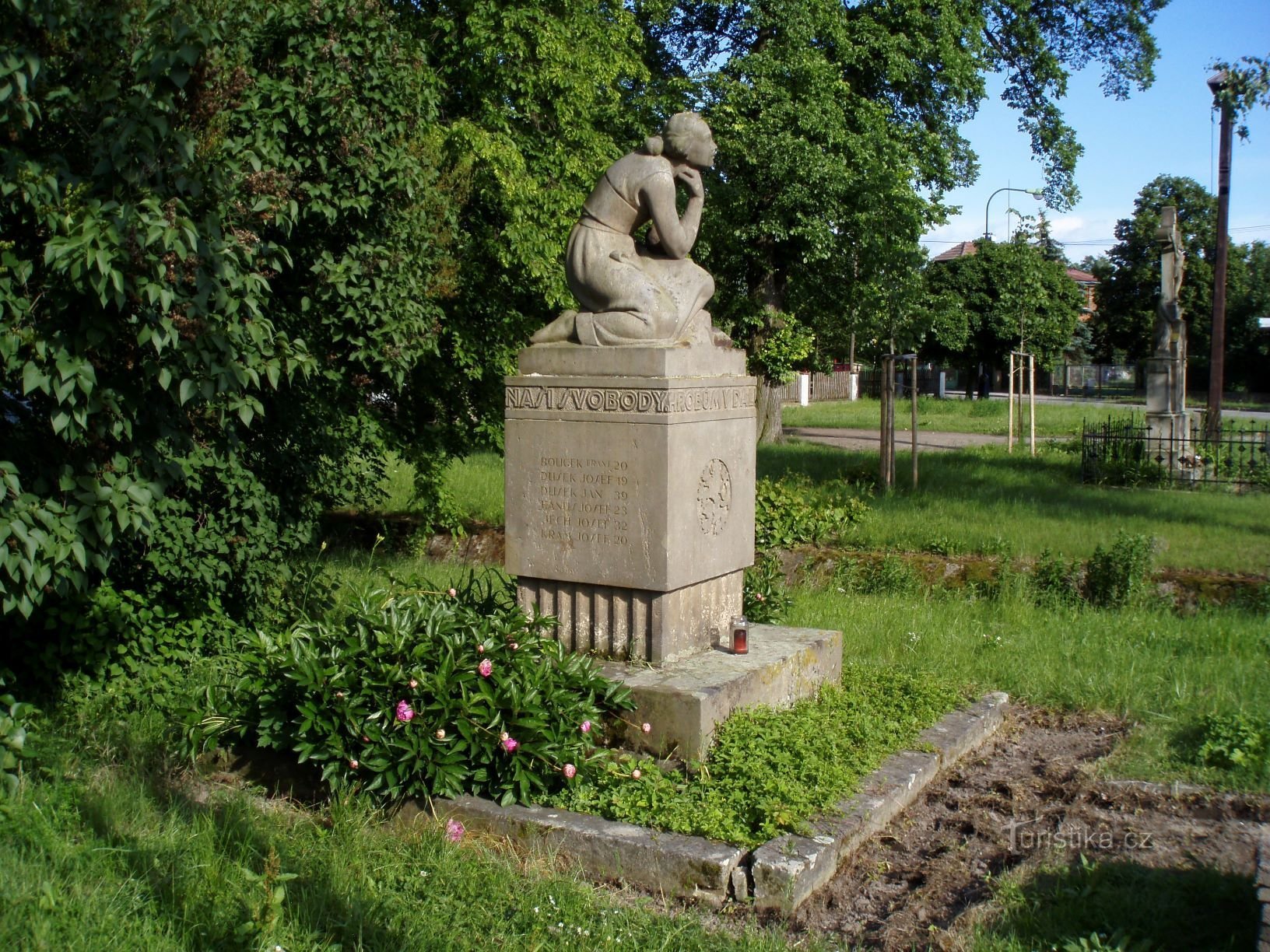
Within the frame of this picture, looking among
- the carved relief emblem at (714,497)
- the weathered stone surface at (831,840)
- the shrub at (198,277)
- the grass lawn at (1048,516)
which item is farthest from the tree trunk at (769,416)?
the weathered stone surface at (831,840)

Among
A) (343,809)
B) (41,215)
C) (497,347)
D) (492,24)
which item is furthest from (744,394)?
(492,24)

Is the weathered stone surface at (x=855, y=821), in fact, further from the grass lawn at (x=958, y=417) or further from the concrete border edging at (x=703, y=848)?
the grass lawn at (x=958, y=417)

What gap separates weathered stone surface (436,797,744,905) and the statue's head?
341cm

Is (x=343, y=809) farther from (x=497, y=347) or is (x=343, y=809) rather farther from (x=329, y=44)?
(x=497, y=347)

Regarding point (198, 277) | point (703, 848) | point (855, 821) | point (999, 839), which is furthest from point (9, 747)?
point (999, 839)

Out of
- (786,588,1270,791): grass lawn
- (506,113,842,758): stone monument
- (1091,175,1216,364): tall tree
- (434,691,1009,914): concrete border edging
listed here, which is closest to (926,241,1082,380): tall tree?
(1091,175,1216,364): tall tree

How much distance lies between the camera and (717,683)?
5.59 meters

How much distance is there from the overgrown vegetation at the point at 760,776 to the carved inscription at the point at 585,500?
44.2 inches

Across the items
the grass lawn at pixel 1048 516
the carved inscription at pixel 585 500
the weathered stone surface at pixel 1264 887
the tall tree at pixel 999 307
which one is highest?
the tall tree at pixel 999 307

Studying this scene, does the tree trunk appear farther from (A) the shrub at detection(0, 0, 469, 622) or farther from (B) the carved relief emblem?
(B) the carved relief emblem

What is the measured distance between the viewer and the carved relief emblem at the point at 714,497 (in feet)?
19.9

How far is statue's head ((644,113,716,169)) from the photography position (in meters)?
6.25

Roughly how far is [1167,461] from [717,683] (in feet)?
44.2

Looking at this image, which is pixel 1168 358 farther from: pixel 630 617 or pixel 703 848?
pixel 703 848
